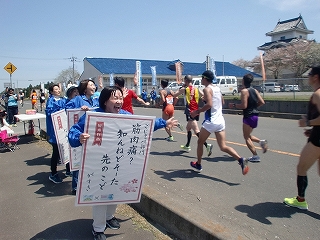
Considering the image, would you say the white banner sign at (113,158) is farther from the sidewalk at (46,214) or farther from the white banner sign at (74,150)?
the white banner sign at (74,150)

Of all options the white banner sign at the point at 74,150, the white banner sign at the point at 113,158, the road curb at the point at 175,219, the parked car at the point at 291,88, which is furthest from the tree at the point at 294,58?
the white banner sign at the point at 113,158

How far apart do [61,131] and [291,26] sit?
5984 cm

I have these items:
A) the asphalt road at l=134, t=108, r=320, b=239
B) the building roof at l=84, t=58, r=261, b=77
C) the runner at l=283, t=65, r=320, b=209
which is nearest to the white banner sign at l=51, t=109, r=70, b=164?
the asphalt road at l=134, t=108, r=320, b=239

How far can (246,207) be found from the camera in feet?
12.6

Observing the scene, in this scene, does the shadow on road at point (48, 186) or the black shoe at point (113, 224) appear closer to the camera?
the black shoe at point (113, 224)

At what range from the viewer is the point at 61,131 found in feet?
16.5

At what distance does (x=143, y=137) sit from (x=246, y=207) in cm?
182

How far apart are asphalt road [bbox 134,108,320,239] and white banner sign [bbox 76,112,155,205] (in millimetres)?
675

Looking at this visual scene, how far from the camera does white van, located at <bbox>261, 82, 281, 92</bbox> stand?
722 inches

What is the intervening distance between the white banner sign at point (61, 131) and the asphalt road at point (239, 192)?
1.54 meters

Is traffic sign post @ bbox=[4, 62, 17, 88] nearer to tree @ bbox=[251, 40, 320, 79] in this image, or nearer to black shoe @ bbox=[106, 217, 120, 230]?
black shoe @ bbox=[106, 217, 120, 230]

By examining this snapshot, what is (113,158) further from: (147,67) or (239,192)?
(147,67)

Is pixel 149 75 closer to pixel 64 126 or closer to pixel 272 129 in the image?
pixel 272 129

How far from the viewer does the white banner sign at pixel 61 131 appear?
4934 millimetres
